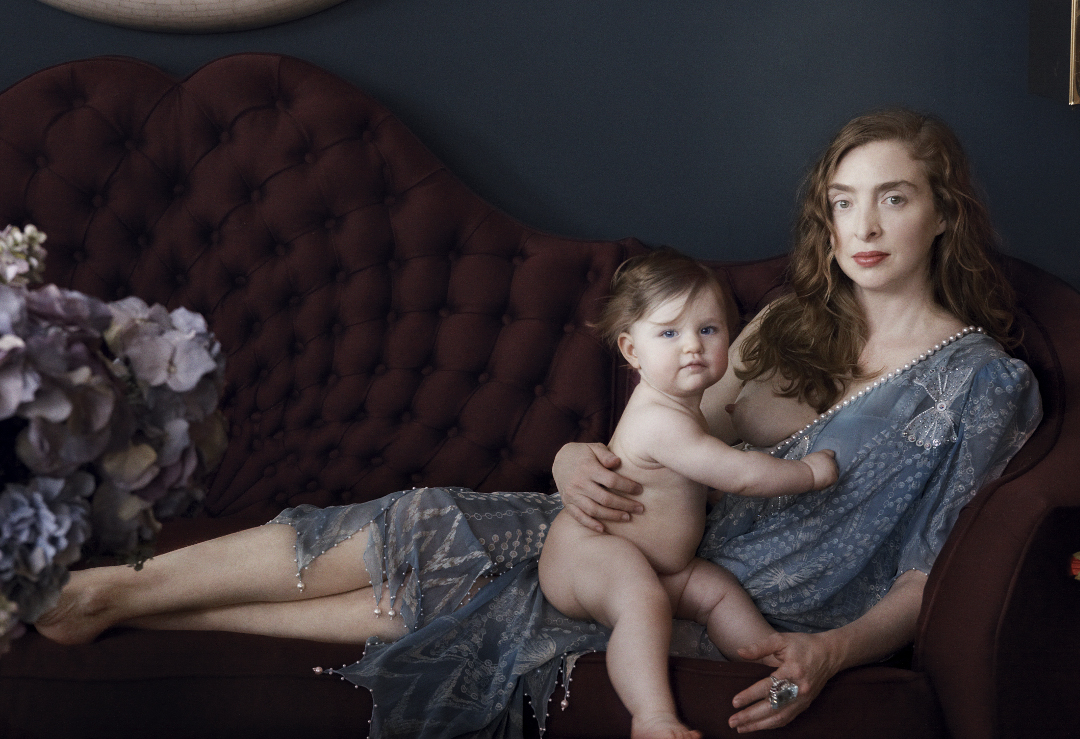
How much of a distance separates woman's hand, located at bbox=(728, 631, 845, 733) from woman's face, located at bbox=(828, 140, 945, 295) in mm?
718

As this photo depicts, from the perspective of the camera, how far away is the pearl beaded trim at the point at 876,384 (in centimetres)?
176

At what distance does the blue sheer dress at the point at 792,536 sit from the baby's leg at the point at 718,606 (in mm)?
31

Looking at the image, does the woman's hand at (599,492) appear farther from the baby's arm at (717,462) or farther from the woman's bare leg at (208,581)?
the woman's bare leg at (208,581)

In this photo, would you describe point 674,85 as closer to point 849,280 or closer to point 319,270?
point 849,280

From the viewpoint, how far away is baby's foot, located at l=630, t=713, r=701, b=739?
1.32 metres

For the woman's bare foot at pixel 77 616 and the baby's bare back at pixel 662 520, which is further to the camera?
the baby's bare back at pixel 662 520

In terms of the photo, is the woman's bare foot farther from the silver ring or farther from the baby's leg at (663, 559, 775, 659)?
the silver ring

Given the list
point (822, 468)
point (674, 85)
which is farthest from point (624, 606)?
point (674, 85)

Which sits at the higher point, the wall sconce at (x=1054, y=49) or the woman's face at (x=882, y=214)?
the wall sconce at (x=1054, y=49)

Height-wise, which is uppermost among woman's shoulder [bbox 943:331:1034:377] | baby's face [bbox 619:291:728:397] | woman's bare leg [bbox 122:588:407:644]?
baby's face [bbox 619:291:728:397]

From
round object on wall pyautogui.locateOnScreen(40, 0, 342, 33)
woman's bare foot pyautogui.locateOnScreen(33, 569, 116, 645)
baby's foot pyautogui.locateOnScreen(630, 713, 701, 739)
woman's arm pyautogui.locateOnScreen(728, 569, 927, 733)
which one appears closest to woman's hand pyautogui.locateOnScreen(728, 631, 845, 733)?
woman's arm pyautogui.locateOnScreen(728, 569, 927, 733)

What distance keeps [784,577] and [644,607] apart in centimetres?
34

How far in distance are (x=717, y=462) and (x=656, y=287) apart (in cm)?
32

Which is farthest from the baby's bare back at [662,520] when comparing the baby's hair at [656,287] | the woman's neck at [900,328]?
the woman's neck at [900,328]
